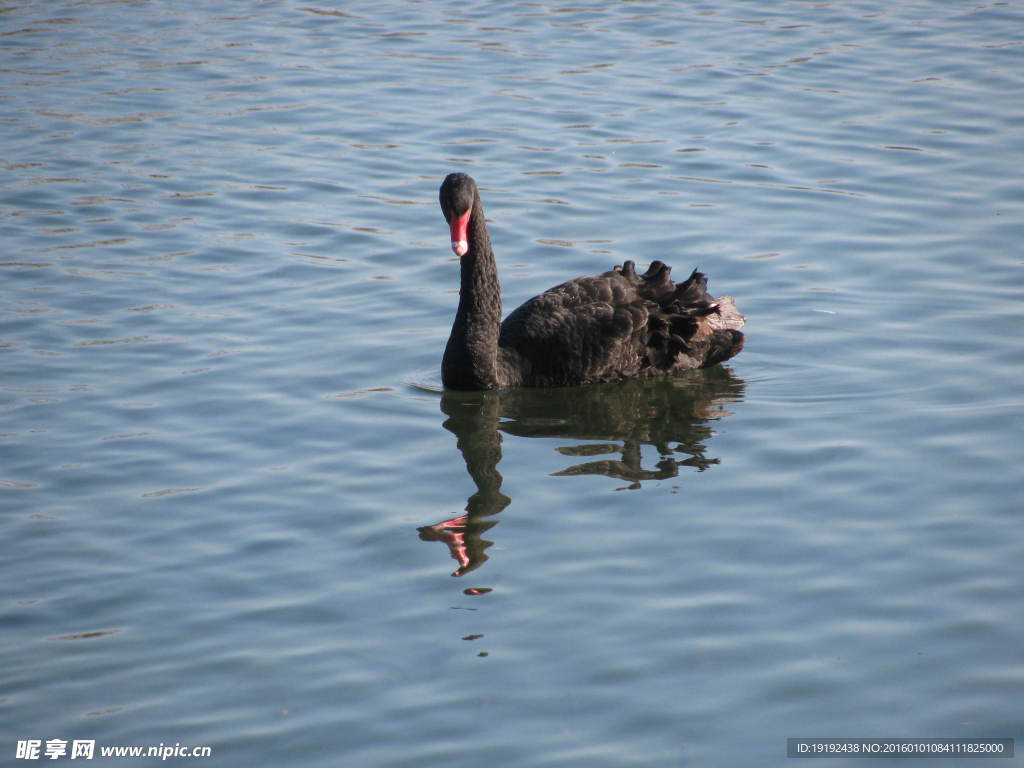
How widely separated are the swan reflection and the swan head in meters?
0.98

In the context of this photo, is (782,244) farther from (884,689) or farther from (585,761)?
(585,761)

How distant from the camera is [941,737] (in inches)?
175

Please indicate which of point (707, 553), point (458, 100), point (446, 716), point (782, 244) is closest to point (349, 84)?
point (458, 100)

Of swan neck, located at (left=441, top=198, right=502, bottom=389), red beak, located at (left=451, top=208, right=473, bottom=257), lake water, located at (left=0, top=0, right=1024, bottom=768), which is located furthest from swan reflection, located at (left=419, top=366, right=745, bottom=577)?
red beak, located at (left=451, top=208, right=473, bottom=257)

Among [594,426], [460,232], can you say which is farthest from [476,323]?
[594,426]

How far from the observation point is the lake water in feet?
15.6

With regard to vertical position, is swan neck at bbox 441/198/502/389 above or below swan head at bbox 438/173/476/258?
below

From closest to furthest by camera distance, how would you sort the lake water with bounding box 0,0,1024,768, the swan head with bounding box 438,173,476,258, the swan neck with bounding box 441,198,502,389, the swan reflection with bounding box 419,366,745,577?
the lake water with bounding box 0,0,1024,768 < the swan reflection with bounding box 419,366,745,577 < the swan head with bounding box 438,173,476,258 < the swan neck with bounding box 441,198,502,389

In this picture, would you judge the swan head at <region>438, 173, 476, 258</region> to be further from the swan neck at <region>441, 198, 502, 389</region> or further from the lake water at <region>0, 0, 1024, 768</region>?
the lake water at <region>0, 0, 1024, 768</region>

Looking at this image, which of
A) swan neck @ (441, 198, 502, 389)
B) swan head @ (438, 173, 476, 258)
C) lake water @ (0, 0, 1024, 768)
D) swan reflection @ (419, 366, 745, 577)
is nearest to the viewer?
lake water @ (0, 0, 1024, 768)

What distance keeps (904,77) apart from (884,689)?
431 inches

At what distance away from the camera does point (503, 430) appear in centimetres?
734

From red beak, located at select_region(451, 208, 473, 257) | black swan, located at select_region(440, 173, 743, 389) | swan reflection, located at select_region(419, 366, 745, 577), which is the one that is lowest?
swan reflection, located at select_region(419, 366, 745, 577)

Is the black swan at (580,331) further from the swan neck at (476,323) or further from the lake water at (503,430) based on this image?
the lake water at (503,430)
